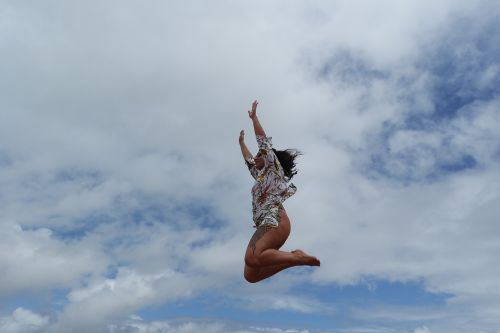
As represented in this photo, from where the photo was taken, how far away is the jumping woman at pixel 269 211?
960cm

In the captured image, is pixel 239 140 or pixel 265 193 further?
pixel 239 140

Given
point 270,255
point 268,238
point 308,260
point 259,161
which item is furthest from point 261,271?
point 259,161

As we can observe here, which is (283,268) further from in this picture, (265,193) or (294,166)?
(294,166)

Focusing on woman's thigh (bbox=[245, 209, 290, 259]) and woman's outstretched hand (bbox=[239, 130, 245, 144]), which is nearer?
woman's thigh (bbox=[245, 209, 290, 259])

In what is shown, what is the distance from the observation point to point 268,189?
10.5 meters

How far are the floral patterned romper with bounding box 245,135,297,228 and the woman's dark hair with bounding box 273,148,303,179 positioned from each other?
289mm

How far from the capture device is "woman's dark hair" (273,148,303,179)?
11.0 m

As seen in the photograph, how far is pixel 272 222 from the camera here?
394 inches

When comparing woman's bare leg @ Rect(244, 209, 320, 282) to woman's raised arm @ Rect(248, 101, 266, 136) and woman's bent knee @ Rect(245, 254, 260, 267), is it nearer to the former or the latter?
woman's bent knee @ Rect(245, 254, 260, 267)

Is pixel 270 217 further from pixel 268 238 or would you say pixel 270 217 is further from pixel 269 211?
pixel 268 238

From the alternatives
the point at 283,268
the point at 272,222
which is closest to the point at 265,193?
the point at 272,222

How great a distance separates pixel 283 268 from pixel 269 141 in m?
2.52

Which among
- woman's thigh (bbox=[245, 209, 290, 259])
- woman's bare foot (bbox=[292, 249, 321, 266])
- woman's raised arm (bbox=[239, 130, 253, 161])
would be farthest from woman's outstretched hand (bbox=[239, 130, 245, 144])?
woman's bare foot (bbox=[292, 249, 321, 266])

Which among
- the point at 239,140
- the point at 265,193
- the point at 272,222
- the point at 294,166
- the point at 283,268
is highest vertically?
the point at 239,140
